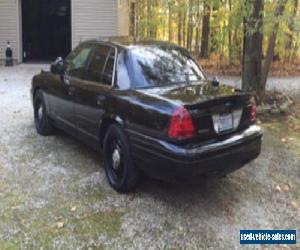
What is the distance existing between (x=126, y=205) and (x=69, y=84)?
1959mm

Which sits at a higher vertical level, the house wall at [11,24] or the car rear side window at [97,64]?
the house wall at [11,24]

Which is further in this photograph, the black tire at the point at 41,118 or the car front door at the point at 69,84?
the black tire at the point at 41,118

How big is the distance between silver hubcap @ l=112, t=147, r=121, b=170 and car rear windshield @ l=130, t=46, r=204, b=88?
0.72m

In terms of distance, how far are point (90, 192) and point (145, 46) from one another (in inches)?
70.7

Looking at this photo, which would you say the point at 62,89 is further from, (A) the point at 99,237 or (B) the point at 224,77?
(B) the point at 224,77

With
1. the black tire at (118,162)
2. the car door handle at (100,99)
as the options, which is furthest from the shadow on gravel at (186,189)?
the car door handle at (100,99)

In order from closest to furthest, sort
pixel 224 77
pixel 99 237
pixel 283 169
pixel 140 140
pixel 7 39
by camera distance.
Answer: pixel 99 237, pixel 140 140, pixel 283 169, pixel 224 77, pixel 7 39

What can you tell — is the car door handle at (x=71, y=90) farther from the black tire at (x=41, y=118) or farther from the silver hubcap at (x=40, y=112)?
the silver hubcap at (x=40, y=112)

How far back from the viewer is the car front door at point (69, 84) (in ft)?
17.4

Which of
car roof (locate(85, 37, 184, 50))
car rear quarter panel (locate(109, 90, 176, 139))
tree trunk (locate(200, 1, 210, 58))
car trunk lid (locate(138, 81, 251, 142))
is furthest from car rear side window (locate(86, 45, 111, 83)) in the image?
tree trunk (locate(200, 1, 210, 58))

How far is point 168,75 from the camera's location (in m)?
4.66

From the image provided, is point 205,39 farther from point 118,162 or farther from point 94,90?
point 118,162

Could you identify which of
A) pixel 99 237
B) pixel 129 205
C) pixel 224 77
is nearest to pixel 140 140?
pixel 129 205

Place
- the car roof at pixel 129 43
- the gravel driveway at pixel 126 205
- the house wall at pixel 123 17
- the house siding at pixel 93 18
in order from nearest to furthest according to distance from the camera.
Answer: the gravel driveway at pixel 126 205 → the car roof at pixel 129 43 → the house siding at pixel 93 18 → the house wall at pixel 123 17
